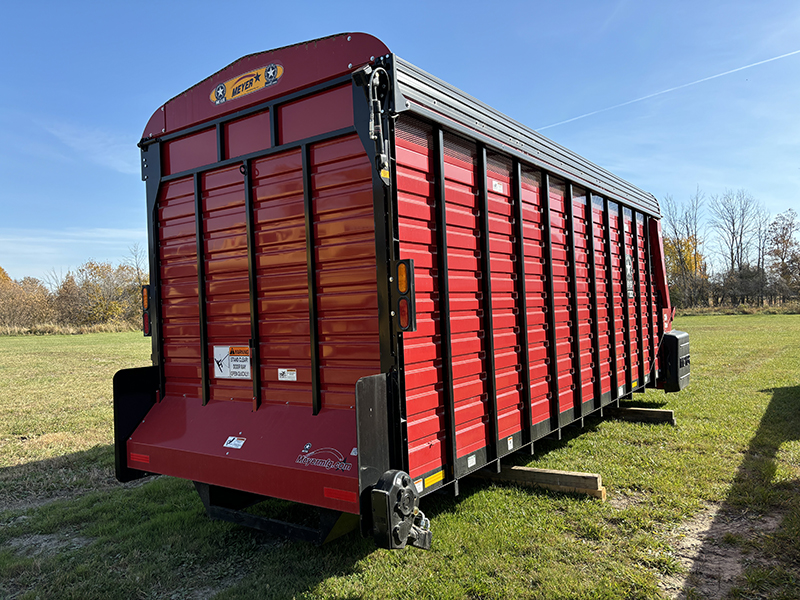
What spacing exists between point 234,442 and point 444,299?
6.10 feet

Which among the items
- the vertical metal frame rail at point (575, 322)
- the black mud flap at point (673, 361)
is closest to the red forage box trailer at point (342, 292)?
the vertical metal frame rail at point (575, 322)

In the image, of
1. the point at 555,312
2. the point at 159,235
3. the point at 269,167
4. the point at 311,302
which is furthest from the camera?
the point at 555,312

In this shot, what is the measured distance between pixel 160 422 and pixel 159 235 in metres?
1.66

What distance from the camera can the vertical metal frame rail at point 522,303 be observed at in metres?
4.71

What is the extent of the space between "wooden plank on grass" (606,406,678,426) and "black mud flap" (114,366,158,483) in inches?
247

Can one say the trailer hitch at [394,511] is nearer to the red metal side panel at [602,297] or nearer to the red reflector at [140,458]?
the red reflector at [140,458]

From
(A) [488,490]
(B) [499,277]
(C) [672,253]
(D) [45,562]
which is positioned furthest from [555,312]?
(C) [672,253]

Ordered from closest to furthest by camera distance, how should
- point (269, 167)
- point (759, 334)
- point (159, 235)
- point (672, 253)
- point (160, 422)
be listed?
1. point (269, 167)
2. point (160, 422)
3. point (159, 235)
4. point (759, 334)
5. point (672, 253)

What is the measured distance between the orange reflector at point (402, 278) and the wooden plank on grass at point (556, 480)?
2260 mm

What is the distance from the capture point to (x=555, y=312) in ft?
17.4

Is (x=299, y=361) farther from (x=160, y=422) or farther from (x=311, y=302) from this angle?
(x=160, y=422)

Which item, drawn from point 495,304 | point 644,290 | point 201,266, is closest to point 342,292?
point 495,304

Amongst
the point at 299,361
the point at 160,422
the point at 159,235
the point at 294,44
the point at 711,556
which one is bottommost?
the point at 711,556

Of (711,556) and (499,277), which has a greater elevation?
(499,277)
